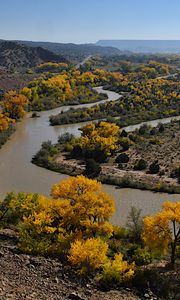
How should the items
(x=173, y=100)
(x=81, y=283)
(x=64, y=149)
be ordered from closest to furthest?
(x=81, y=283)
(x=64, y=149)
(x=173, y=100)

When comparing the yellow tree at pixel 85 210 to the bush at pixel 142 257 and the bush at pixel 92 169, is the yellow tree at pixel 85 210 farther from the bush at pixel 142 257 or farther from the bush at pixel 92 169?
the bush at pixel 92 169

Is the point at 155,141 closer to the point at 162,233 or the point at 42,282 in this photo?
the point at 162,233

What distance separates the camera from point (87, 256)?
2042 centimetres

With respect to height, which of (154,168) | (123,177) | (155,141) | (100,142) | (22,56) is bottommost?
(123,177)

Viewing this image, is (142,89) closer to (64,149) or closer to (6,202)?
(64,149)

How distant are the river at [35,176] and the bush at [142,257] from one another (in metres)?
6.26

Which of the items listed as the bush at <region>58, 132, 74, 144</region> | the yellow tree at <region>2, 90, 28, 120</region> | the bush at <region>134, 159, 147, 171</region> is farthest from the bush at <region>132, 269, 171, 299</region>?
the yellow tree at <region>2, 90, 28, 120</region>

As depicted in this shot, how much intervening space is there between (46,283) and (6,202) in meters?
9.66

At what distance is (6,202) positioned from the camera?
91.2ft

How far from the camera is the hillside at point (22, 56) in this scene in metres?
151

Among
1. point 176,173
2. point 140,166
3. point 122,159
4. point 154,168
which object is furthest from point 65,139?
point 176,173

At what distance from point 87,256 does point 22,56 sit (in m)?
146

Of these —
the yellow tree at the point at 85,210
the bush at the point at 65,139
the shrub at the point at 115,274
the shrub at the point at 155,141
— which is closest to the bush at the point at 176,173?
the shrub at the point at 155,141

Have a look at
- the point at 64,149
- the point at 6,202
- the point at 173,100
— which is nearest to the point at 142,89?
the point at 173,100
